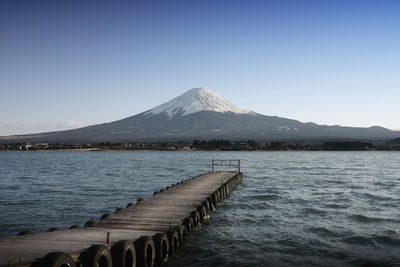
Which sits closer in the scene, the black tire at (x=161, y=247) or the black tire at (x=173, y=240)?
the black tire at (x=161, y=247)

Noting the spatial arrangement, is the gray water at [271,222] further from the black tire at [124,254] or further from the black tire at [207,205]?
the black tire at [124,254]

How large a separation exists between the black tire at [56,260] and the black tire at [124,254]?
1.83 metres

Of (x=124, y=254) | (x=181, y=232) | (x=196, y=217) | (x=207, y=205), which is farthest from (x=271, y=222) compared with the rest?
(x=124, y=254)

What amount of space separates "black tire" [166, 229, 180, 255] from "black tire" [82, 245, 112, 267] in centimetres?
380

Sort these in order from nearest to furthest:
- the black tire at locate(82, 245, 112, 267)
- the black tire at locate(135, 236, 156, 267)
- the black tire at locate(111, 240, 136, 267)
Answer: the black tire at locate(82, 245, 112, 267) < the black tire at locate(111, 240, 136, 267) < the black tire at locate(135, 236, 156, 267)

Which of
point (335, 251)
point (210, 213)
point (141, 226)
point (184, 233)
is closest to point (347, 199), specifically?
point (210, 213)

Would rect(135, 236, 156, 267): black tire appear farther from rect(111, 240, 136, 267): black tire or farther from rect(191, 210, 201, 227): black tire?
rect(191, 210, 201, 227): black tire

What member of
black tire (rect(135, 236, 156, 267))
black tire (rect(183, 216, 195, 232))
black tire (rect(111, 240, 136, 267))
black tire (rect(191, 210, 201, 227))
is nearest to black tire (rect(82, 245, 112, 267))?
black tire (rect(111, 240, 136, 267))

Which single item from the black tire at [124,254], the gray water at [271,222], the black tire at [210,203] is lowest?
the gray water at [271,222]

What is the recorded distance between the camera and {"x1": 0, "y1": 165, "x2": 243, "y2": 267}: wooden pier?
9.54 meters

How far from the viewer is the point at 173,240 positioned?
1434 cm

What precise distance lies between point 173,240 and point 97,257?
4.70 m

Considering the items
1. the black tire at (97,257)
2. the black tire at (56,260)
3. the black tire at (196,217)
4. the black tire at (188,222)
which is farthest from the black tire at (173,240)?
the black tire at (56,260)

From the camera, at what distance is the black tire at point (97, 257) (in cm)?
987
